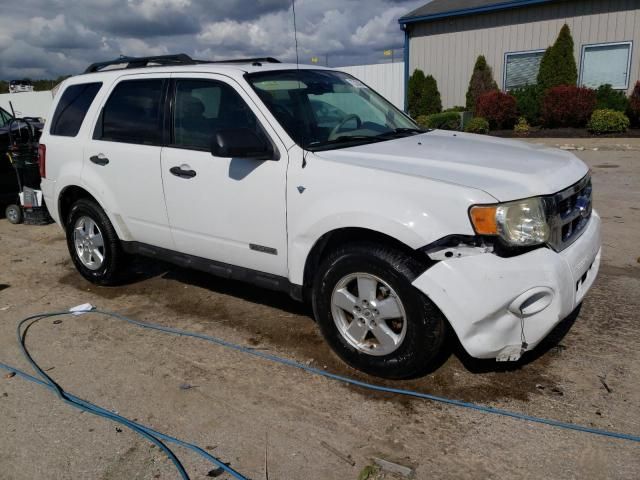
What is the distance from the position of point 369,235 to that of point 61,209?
3598 mm

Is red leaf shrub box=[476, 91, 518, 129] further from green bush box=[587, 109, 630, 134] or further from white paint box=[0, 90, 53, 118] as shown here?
white paint box=[0, 90, 53, 118]

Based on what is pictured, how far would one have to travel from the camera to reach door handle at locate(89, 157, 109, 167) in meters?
4.90

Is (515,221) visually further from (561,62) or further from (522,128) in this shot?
(561,62)

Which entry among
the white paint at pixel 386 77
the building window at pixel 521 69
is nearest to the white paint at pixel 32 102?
the white paint at pixel 386 77

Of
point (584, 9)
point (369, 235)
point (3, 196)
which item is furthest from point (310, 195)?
point (584, 9)

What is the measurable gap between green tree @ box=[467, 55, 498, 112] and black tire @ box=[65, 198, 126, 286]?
15620mm

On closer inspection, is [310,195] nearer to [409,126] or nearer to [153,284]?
[409,126]

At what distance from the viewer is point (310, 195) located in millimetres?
3562

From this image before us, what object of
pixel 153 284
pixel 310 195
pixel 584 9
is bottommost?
pixel 153 284

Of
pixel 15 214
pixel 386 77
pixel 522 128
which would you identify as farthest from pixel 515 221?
pixel 386 77

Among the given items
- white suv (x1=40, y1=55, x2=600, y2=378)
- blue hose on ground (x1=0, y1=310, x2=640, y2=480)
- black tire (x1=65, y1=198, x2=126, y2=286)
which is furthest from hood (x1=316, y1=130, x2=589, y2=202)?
black tire (x1=65, y1=198, x2=126, y2=286)

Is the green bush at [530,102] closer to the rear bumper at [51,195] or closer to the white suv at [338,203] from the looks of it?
the white suv at [338,203]

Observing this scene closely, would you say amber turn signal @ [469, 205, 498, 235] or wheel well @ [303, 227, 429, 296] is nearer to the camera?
amber turn signal @ [469, 205, 498, 235]

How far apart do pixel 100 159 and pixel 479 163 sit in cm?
327
